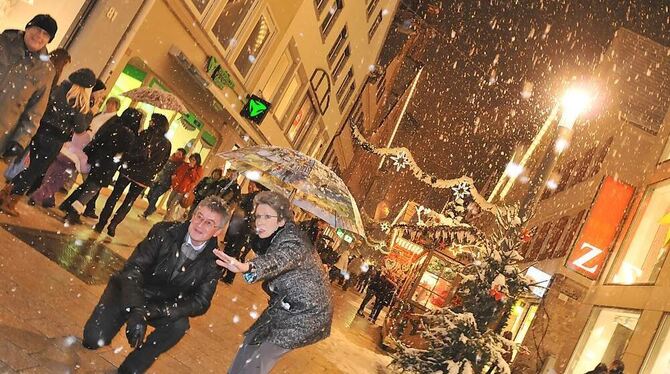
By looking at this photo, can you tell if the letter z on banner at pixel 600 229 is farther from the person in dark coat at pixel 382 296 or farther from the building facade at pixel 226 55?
the building facade at pixel 226 55

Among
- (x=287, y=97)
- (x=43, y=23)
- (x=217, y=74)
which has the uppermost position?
(x=287, y=97)

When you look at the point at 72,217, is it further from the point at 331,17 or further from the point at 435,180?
the point at 331,17

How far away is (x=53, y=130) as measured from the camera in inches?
303

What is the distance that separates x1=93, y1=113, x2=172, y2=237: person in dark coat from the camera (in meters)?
9.25

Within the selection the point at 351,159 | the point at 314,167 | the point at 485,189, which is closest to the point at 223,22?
the point at 314,167

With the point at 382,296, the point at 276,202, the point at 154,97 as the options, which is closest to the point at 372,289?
the point at 382,296

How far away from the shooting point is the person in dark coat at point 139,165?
925 centimetres

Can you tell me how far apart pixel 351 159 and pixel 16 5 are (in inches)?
1440

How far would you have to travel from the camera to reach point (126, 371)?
4586mm

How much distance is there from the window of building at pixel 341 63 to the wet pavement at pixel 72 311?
21.1 metres

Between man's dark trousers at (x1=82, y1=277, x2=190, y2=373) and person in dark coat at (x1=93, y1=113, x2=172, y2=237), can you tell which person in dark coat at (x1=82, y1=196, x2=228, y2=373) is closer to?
man's dark trousers at (x1=82, y1=277, x2=190, y2=373)

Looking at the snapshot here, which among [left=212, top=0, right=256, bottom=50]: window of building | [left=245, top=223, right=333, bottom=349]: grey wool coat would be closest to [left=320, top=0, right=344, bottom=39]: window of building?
[left=212, top=0, right=256, bottom=50]: window of building

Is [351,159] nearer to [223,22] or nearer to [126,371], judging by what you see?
[223,22]

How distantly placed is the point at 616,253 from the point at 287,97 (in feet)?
47.6
